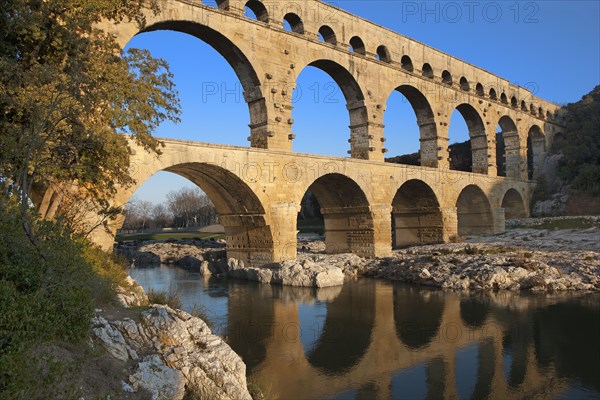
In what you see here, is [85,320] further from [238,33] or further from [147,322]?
[238,33]

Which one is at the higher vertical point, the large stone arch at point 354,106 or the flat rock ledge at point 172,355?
the large stone arch at point 354,106

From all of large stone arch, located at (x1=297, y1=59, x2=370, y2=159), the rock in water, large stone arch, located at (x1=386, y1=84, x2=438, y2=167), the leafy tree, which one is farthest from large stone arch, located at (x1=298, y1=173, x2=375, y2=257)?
the rock in water

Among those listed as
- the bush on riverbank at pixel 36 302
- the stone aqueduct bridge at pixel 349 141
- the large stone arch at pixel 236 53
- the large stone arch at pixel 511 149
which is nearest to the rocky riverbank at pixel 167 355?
the bush on riverbank at pixel 36 302

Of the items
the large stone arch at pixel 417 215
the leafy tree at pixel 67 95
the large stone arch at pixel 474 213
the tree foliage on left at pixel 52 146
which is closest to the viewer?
the tree foliage on left at pixel 52 146

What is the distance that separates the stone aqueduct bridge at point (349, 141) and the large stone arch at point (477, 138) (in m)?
0.08

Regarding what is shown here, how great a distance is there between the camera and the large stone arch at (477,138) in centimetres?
3597

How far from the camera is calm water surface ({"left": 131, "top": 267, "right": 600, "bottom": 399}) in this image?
28.6 ft

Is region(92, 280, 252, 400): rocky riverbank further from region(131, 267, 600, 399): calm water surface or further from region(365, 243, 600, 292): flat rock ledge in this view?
region(365, 243, 600, 292): flat rock ledge

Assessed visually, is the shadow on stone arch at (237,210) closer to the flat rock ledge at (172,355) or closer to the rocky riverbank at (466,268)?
the rocky riverbank at (466,268)

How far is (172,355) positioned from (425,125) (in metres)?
27.8

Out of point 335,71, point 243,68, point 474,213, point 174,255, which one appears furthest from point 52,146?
point 474,213

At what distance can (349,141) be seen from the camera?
1072 inches

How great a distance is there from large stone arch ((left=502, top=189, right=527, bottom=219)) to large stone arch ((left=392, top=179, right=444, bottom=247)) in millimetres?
14468

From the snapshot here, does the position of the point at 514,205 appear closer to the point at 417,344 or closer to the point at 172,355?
the point at 417,344
